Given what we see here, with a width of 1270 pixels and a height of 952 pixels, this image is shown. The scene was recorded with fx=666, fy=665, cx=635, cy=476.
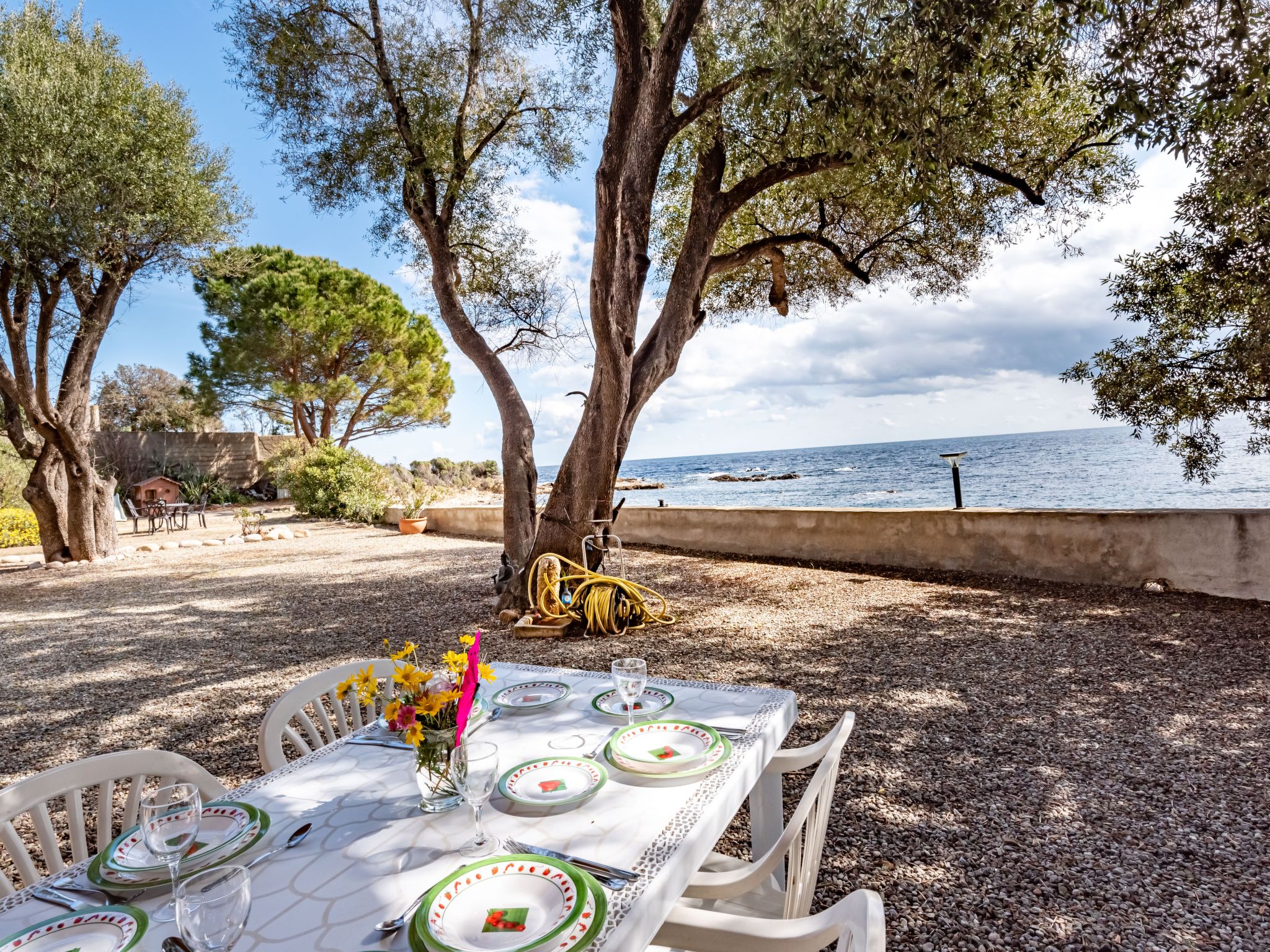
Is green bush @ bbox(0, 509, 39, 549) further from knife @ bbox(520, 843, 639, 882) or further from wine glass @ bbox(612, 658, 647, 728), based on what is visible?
knife @ bbox(520, 843, 639, 882)

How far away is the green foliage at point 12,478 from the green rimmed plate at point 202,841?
1618 cm

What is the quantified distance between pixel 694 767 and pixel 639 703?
1.30 feet

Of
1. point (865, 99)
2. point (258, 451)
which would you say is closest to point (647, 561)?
point (865, 99)

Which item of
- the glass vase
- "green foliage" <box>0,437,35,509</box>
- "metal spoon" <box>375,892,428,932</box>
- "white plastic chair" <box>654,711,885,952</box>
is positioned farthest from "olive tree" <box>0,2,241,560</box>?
"white plastic chair" <box>654,711,885,952</box>

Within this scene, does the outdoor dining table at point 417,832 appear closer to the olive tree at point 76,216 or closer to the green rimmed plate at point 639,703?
the green rimmed plate at point 639,703

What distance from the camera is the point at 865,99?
3.40m

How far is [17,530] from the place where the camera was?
1155 cm

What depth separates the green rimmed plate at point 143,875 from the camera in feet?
3.36

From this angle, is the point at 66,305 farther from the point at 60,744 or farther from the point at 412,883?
the point at 412,883

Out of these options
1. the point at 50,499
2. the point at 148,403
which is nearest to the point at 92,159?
the point at 50,499

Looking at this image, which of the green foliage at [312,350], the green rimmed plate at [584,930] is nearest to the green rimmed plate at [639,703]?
the green rimmed plate at [584,930]

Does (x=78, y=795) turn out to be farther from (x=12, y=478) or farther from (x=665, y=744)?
(x=12, y=478)

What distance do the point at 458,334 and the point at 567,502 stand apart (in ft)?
6.32

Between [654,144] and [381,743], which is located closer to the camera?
[381,743]
